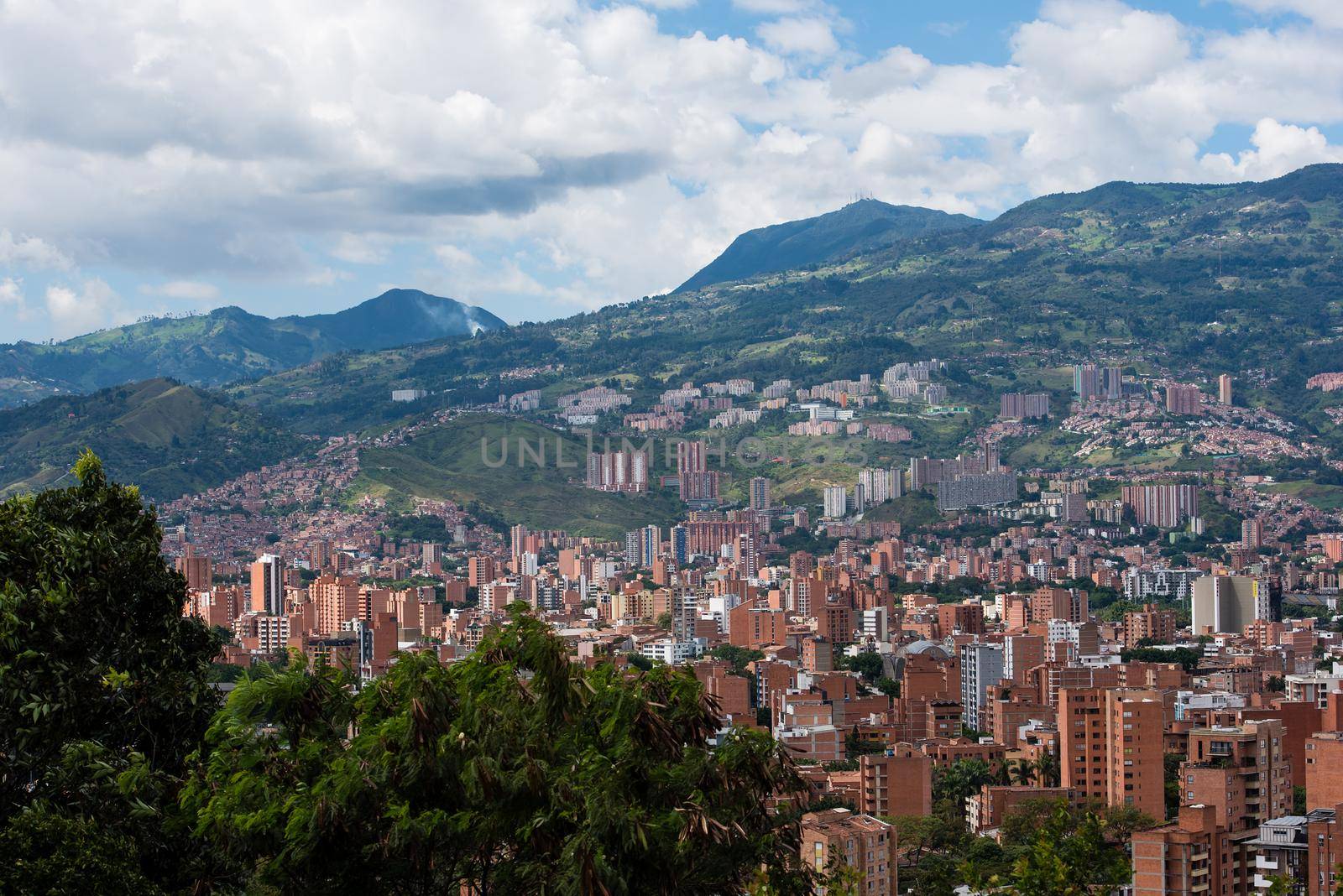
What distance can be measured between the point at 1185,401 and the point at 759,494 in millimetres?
24456

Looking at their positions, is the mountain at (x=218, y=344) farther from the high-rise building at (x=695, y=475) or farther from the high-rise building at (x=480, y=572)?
the high-rise building at (x=480, y=572)

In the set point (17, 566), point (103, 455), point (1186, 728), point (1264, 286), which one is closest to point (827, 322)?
point (1264, 286)

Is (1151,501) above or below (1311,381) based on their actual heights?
below

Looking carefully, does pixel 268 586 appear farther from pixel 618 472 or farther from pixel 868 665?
pixel 618 472

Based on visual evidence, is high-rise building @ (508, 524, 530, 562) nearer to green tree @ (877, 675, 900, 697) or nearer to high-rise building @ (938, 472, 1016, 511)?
high-rise building @ (938, 472, 1016, 511)

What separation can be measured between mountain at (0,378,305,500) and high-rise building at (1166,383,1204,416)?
45.4 meters

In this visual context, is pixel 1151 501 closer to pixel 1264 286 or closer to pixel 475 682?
pixel 1264 286

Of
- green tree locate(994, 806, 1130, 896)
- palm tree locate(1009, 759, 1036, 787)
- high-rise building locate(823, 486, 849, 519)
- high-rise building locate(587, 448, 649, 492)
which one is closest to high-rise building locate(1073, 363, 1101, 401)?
high-rise building locate(823, 486, 849, 519)

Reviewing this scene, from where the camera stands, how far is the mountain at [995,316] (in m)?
98.4

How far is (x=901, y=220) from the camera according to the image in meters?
161

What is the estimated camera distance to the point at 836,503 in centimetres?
7469

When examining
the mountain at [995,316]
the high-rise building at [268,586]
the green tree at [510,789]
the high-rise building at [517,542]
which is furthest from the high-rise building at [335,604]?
the mountain at [995,316]

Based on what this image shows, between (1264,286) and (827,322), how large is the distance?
92.2 feet

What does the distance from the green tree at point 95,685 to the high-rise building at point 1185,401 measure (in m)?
83.6
